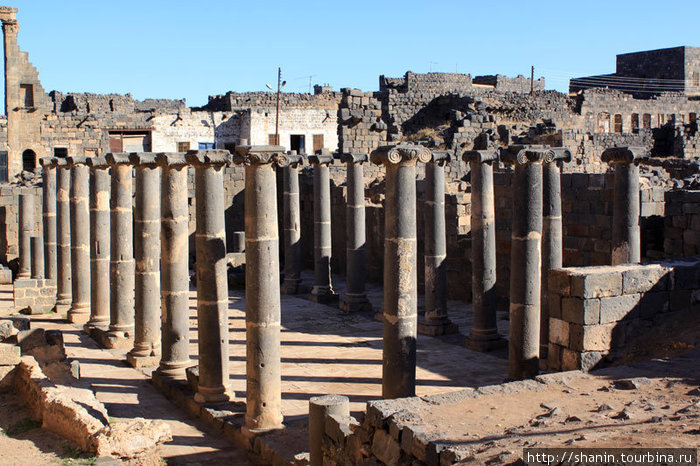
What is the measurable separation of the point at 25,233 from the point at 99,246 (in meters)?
8.38

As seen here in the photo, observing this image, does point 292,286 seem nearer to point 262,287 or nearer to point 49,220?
point 49,220

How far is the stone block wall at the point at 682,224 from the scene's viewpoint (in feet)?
55.4

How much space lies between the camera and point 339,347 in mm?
16828

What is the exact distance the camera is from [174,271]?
45.4ft

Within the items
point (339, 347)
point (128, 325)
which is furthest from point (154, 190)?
point (339, 347)

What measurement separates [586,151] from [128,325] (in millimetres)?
22792

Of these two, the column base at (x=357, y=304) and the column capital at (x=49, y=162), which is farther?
the column capital at (x=49, y=162)

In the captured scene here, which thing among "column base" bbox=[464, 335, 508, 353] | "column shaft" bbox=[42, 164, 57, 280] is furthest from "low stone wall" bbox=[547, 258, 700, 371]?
"column shaft" bbox=[42, 164, 57, 280]

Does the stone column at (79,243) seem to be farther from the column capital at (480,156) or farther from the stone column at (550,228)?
the stone column at (550,228)

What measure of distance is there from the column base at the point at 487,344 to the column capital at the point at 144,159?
267 inches

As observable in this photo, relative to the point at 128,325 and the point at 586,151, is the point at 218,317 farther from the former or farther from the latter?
the point at 586,151

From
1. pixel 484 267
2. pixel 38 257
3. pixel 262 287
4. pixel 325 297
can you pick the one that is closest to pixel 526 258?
pixel 484 267

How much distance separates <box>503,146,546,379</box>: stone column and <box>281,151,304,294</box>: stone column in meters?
11.9

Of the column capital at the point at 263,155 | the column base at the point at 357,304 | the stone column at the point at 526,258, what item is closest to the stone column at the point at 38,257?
the column base at the point at 357,304
